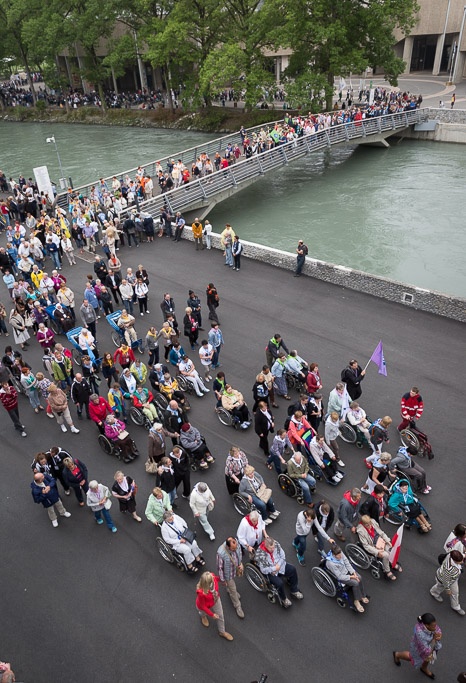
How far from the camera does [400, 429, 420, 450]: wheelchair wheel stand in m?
9.59

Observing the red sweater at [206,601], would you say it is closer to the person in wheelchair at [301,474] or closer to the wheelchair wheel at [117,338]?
the person in wheelchair at [301,474]

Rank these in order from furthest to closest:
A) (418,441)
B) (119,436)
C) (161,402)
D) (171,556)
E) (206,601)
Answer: (161,402), (119,436), (418,441), (171,556), (206,601)

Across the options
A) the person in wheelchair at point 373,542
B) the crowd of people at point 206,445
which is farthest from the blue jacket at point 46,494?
the person in wheelchair at point 373,542

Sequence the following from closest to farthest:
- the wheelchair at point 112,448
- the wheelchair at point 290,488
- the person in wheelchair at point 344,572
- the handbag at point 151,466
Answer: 1. the person in wheelchair at point 344,572
2. the wheelchair at point 290,488
3. the handbag at point 151,466
4. the wheelchair at point 112,448

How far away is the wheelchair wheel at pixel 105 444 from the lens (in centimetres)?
1006

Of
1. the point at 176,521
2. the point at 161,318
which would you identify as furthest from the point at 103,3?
the point at 176,521

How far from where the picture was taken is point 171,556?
7.82 metres

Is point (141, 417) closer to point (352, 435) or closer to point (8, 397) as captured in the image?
point (8, 397)

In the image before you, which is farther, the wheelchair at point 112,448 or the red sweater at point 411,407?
the wheelchair at point 112,448

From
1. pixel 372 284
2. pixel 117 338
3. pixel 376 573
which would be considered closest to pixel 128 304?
pixel 117 338

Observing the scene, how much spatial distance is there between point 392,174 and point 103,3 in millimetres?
34367

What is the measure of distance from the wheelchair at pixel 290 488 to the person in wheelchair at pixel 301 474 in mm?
63

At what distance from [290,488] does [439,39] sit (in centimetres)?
5753

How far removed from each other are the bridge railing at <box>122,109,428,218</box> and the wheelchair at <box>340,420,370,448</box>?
14809mm
